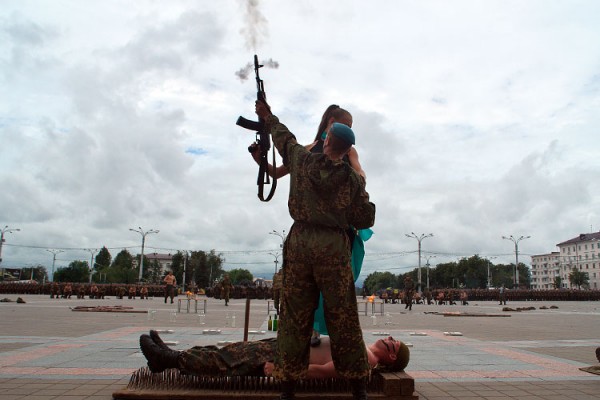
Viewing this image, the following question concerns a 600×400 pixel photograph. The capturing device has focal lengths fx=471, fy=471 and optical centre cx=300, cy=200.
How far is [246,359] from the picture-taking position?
3717 mm

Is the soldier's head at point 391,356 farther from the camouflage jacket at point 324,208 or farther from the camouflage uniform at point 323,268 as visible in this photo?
the camouflage jacket at point 324,208

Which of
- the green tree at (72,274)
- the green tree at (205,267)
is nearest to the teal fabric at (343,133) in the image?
the green tree at (205,267)

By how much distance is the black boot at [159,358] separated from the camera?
12.5 ft

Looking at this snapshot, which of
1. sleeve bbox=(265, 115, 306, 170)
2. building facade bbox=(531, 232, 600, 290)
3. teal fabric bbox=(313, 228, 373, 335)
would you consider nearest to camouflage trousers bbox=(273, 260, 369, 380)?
teal fabric bbox=(313, 228, 373, 335)

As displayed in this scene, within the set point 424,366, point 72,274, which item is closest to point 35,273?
point 72,274

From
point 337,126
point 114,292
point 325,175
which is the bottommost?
point 114,292

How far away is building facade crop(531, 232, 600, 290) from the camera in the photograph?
13425 cm

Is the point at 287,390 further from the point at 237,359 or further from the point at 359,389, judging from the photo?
the point at 237,359

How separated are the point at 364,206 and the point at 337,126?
0.57 meters

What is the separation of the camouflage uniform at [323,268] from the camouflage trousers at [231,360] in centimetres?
59

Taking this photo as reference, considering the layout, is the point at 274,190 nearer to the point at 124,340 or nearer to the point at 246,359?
the point at 246,359

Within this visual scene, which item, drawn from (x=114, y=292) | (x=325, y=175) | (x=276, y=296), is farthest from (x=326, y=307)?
(x=114, y=292)

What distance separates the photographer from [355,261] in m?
3.57

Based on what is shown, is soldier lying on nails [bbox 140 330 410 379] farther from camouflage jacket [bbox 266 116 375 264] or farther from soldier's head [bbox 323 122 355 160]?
soldier's head [bbox 323 122 355 160]
